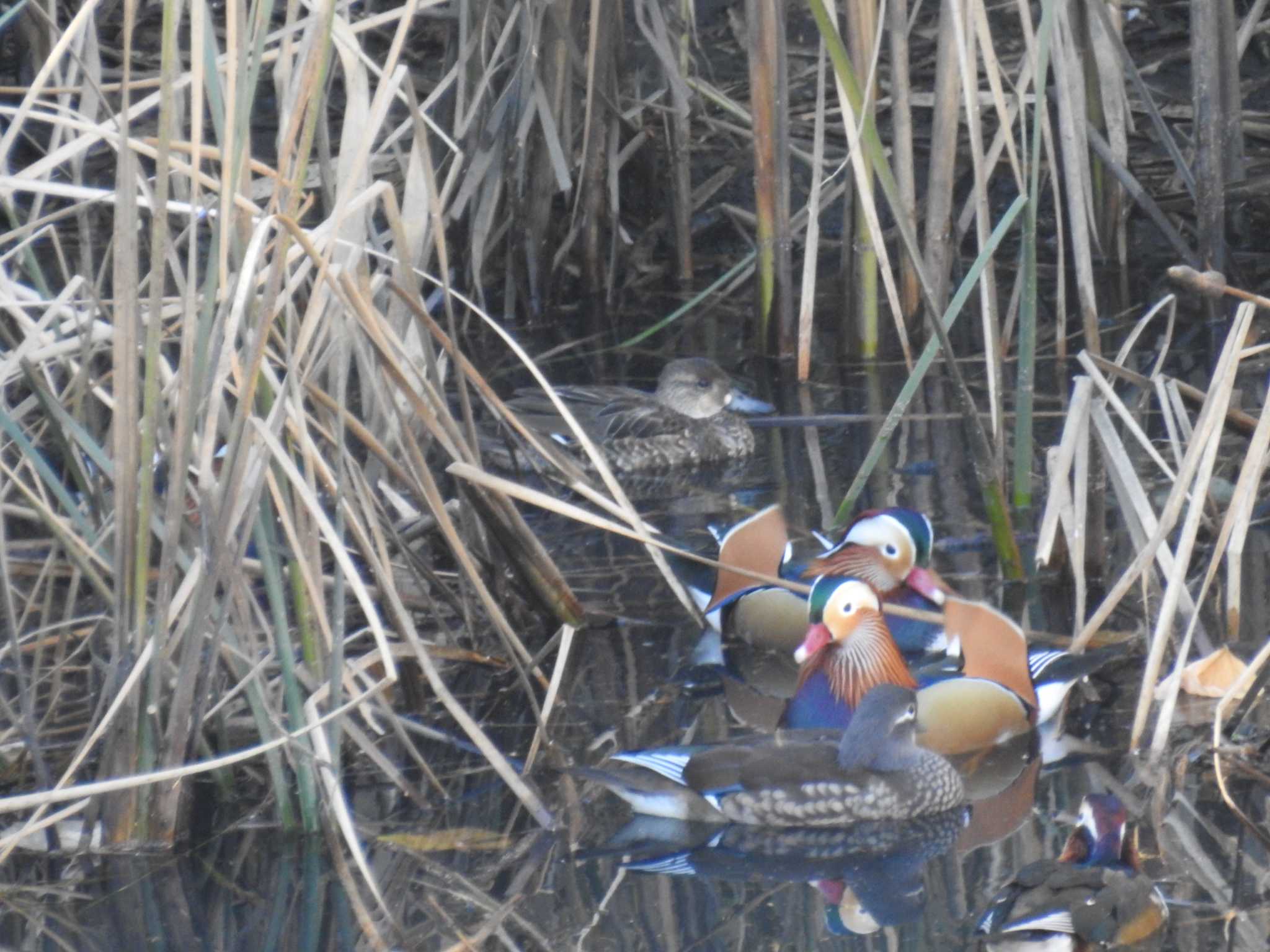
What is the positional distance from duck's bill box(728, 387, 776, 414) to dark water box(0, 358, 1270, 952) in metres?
2.30

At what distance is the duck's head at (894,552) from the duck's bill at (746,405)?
1.87 metres

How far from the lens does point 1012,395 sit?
5531 millimetres

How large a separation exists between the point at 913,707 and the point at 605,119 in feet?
13.2

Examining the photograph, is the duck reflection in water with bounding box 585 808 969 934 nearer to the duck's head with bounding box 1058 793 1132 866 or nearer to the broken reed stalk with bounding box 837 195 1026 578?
the duck's head with bounding box 1058 793 1132 866

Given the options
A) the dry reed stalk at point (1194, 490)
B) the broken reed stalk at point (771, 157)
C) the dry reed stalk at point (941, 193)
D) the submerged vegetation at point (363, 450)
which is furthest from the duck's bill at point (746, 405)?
the dry reed stalk at point (1194, 490)

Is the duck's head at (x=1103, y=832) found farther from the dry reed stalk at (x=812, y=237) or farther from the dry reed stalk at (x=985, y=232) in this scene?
the dry reed stalk at (x=812, y=237)

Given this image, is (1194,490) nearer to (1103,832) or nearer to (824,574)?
(1103,832)

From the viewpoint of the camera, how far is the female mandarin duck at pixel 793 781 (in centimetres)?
313

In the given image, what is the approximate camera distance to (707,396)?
599 centimetres

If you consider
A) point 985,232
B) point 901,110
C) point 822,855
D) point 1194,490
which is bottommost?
point 822,855

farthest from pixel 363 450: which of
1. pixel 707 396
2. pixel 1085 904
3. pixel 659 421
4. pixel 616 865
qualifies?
pixel 1085 904

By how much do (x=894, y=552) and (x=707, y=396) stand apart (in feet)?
6.62

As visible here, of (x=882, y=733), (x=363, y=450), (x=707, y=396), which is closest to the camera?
(x=882, y=733)

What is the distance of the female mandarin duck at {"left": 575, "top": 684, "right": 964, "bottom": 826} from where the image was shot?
10.3ft
